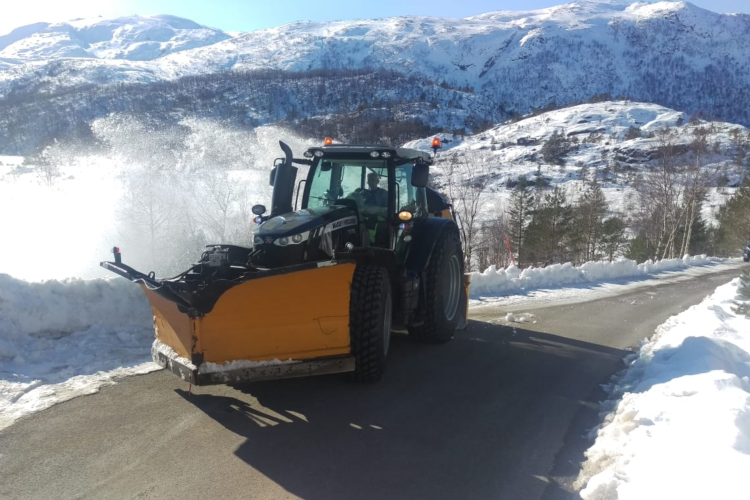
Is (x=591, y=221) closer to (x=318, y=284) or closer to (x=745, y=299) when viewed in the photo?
(x=745, y=299)

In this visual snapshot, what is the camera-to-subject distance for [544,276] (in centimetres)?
1248

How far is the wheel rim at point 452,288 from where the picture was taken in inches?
256

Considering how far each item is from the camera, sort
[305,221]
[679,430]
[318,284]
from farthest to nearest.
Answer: [305,221] → [318,284] → [679,430]

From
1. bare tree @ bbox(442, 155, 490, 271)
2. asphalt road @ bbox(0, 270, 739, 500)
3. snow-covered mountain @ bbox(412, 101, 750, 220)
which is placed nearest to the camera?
asphalt road @ bbox(0, 270, 739, 500)

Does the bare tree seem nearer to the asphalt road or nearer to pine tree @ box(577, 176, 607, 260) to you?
the asphalt road

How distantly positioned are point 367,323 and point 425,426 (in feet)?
3.16

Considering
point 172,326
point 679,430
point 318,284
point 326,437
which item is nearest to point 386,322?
point 318,284

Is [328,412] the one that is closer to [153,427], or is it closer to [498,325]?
[153,427]

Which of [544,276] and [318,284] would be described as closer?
[318,284]

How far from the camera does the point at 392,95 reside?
147 m

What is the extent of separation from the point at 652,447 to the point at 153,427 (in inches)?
136

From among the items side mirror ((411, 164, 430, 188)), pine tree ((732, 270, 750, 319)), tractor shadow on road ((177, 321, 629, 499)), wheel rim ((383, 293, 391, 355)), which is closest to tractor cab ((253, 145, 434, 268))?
side mirror ((411, 164, 430, 188))

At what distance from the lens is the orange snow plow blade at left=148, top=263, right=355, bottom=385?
3908 millimetres

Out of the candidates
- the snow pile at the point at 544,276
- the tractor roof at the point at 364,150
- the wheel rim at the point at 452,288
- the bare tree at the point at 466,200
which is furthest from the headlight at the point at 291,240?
the bare tree at the point at 466,200
